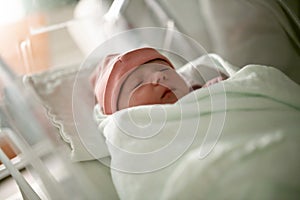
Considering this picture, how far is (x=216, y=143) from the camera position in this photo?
29.3 inches

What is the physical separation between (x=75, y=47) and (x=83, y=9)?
0.52 feet

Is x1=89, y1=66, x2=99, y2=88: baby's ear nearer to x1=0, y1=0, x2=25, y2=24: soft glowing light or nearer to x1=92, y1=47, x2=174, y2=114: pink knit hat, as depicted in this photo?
x1=92, y1=47, x2=174, y2=114: pink knit hat

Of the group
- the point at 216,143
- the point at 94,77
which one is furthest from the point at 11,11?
the point at 216,143

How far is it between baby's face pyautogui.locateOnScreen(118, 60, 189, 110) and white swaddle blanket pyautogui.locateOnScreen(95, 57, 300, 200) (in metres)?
0.06

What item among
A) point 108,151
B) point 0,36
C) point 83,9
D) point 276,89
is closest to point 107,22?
point 83,9

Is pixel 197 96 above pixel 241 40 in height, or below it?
above

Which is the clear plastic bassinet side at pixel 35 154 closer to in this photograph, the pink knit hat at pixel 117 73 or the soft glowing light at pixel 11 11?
the pink knit hat at pixel 117 73

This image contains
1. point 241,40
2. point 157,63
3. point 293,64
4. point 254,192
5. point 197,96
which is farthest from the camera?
point 241,40

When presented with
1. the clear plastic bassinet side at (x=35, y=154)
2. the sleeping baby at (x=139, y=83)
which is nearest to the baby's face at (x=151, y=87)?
the sleeping baby at (x=139, y=83)

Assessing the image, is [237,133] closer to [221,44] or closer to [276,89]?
[276,89]

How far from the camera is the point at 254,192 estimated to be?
26.1 inches

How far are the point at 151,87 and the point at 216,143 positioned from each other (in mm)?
219

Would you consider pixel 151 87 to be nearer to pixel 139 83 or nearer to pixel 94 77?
pixel 139 83

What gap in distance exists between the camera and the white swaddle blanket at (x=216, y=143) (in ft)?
2.23
